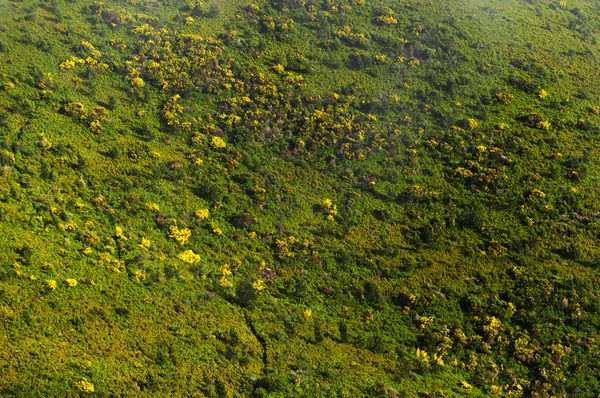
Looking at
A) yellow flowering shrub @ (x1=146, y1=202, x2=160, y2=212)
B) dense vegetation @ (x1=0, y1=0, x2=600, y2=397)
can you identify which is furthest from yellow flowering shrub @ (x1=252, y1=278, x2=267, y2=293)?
yellow flowering shrub @ (x1=146, y1=202, x2=160, y2=212)

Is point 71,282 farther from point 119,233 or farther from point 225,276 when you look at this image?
point 225,276

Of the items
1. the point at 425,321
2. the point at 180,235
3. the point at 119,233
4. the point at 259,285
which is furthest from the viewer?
the point at 180,235

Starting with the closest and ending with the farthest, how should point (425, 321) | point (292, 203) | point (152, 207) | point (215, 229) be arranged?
point (425, 321) < point (152, 207) < point (215, 229) < point (292, 203)

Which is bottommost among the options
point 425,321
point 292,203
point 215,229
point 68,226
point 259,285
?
point 259,285

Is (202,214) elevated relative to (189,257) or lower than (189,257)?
elevated

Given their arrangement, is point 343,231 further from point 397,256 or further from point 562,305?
point 562,305

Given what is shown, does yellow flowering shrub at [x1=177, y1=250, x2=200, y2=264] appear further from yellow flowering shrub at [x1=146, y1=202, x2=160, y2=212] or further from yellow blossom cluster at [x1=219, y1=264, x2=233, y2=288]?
yellow flowering shrub at [x1=146, y1=202, x2=160, y2=212]

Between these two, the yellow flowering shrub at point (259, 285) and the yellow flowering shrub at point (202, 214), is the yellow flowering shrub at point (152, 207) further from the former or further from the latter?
the yellow flowering shrub at point (259, 285)

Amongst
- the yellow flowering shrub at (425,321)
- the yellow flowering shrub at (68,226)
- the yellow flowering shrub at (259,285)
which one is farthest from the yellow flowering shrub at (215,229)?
the yellow flowering shrub at (425,321)

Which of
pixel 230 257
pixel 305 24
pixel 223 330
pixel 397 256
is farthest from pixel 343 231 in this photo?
pixel 305 24

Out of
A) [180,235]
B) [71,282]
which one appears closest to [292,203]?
[180,235]
